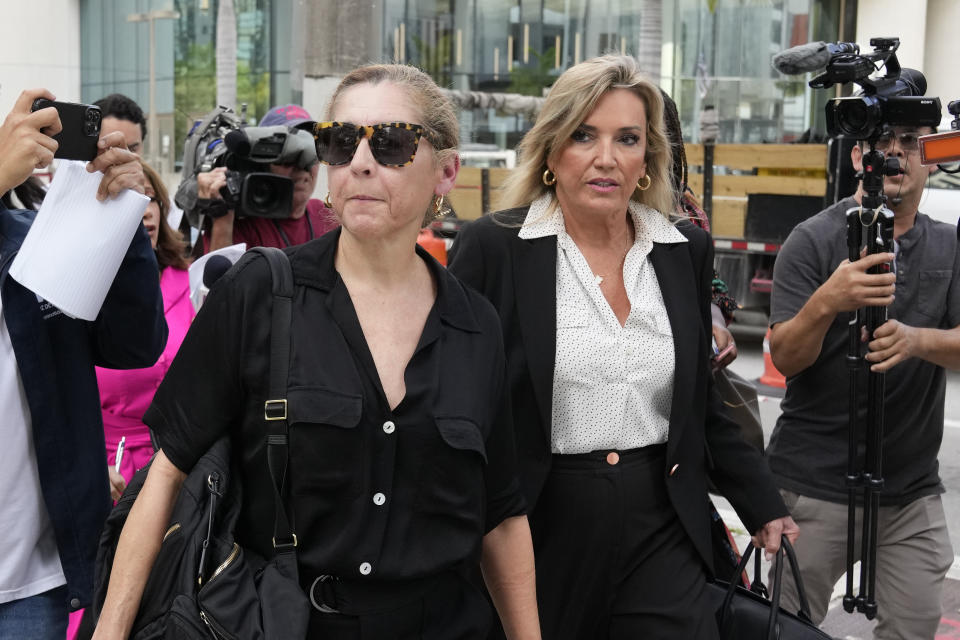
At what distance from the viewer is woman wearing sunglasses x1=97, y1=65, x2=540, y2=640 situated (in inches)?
82.9

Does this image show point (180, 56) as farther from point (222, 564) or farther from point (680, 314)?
point (222, 564)

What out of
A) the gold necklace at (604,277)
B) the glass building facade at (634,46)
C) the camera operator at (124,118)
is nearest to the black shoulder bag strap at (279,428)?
the gold necklace at (604,277)

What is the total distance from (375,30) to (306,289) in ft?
26.6

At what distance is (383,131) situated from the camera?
2.27m

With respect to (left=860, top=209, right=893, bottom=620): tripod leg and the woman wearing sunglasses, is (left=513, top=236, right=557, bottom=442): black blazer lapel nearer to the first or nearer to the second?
the woman wearing sunglasses

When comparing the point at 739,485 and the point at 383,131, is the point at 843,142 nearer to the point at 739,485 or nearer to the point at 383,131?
the point at 739,485

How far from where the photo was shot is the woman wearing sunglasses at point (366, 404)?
2105 mm

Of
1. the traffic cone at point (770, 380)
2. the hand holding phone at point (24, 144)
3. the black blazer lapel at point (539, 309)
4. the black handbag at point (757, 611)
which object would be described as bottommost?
the traffic cone at point (770, 380)

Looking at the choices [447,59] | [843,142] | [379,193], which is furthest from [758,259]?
[447,59]

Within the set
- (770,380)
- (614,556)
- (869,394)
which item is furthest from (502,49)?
(614,556)

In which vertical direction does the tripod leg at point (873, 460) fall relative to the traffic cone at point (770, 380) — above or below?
above

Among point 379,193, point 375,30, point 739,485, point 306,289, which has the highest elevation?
point 375,30

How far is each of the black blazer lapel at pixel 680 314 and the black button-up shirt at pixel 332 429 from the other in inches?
41.2

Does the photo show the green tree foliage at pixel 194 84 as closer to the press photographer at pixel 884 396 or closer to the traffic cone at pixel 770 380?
the traffic cone at pixel 770 380
